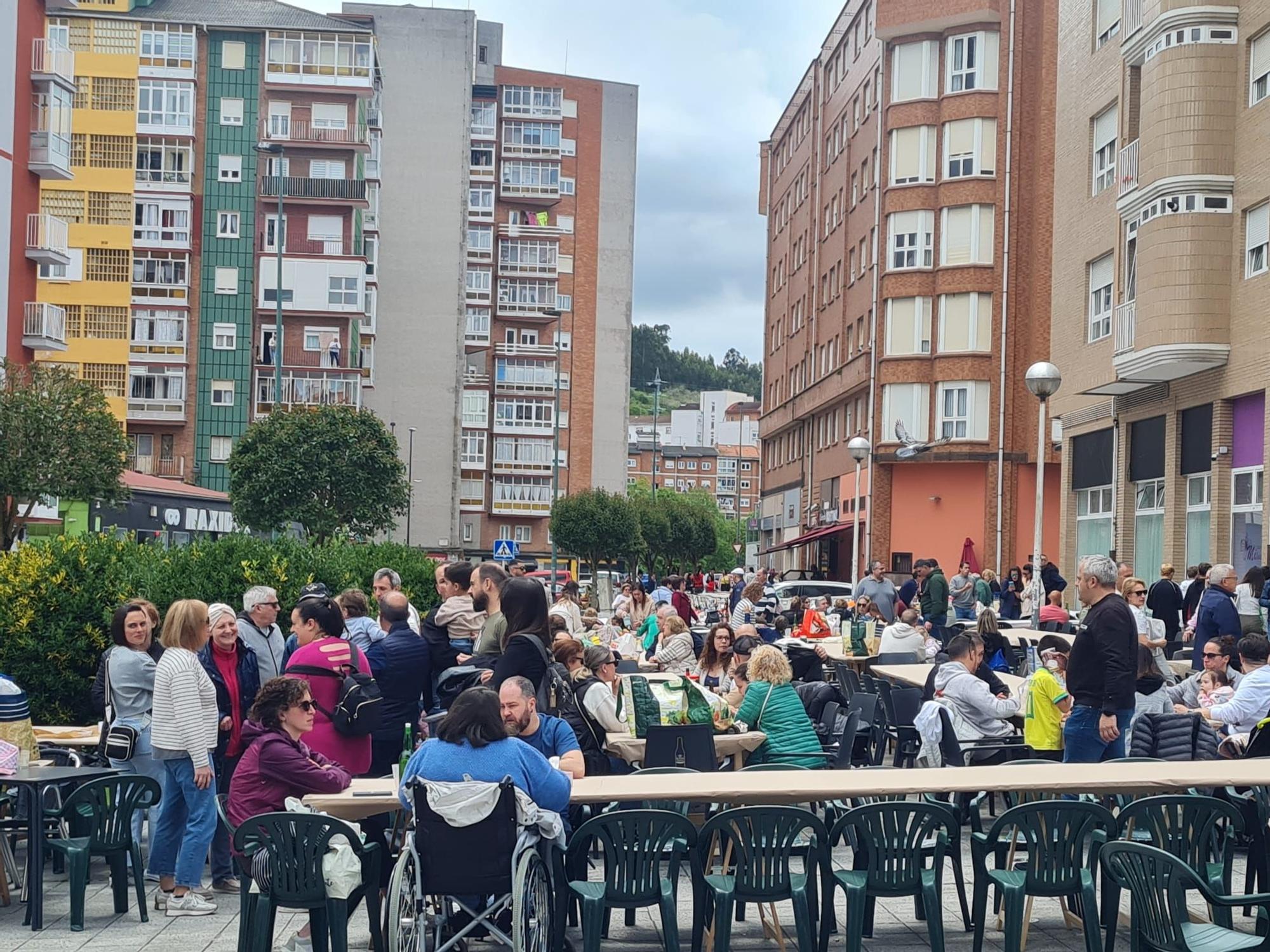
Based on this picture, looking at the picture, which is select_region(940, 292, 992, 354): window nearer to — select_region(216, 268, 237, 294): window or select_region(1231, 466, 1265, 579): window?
select_region(1231, 466, 1265, 579): window

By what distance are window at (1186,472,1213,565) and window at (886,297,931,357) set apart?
850 inches

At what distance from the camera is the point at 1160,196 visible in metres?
28.2

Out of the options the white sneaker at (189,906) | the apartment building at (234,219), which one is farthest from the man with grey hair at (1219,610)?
the apartment building at (234,219)

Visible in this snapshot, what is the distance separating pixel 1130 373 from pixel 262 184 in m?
50.8

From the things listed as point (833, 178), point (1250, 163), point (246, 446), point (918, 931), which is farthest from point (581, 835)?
point (833, 178)

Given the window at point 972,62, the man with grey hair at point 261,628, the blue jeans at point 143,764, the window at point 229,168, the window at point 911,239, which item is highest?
the window at point 229,168

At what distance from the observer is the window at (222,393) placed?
235 feet

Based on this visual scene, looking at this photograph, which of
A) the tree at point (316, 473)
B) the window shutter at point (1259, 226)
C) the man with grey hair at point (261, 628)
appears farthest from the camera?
the tree at point (316, 473)

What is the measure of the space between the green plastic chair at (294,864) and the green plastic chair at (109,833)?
69.9 inches

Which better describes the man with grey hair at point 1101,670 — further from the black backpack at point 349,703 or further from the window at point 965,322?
the window at point 965,322

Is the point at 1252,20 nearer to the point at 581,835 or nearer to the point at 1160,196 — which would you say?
the point at 1160,196

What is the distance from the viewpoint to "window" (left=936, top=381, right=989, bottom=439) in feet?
162

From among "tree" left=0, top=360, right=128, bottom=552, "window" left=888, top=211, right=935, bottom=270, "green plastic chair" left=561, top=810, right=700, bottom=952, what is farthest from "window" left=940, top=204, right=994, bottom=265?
"green plastic chair" left=561, top=810, right=700, bottom=952

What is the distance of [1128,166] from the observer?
3133 cm
